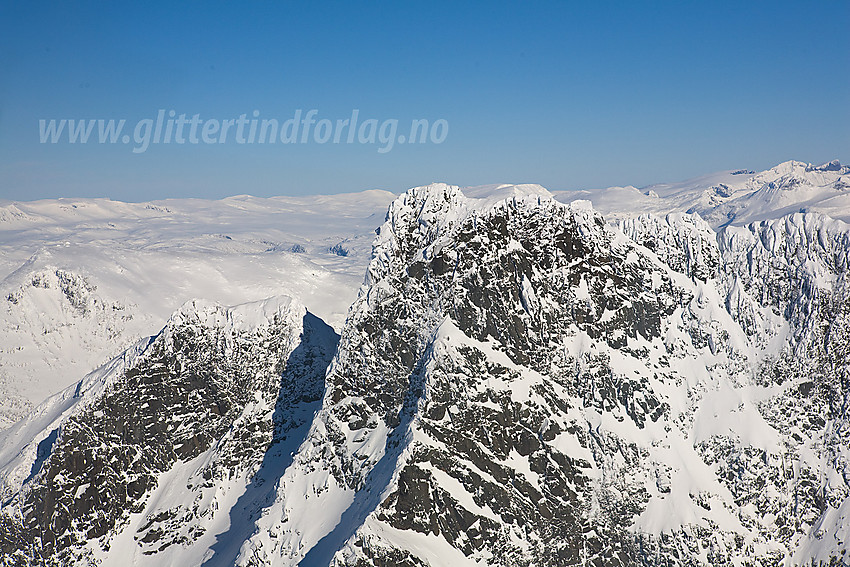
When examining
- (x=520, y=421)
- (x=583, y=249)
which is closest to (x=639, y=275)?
(x=583, y=249)

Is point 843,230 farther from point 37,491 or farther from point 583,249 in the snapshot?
point 37,491

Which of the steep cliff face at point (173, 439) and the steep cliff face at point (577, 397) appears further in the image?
the steep cliff face at point (173, 439)

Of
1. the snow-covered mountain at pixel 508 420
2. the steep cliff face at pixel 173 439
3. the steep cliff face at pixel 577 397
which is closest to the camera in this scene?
the steep cliff face at pixel 577 397

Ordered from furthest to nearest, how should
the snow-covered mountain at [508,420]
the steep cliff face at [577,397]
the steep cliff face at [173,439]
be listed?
the steep cliff face at [173,439]
the snow-covered mountain at [508,420]
the steep cliff face at [577,397]

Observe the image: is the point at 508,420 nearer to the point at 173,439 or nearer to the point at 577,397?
the point at 577,397

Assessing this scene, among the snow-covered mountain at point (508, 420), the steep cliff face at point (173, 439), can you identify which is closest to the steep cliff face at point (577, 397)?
the snow-covered mountain at point (508, 420)

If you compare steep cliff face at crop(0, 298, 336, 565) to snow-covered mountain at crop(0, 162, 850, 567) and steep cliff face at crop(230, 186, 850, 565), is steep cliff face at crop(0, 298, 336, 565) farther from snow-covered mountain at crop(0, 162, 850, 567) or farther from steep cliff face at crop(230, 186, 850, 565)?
steep cliff face at crop(230, 186, 850, 565)

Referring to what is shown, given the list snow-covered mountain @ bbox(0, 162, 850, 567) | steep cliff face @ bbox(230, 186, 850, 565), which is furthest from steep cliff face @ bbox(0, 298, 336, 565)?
steep cliff face @ bbox(230, 186, 850, 565)

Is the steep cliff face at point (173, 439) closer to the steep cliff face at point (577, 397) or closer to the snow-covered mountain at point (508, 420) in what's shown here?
the snow-covered mountain at point (508, 420)
